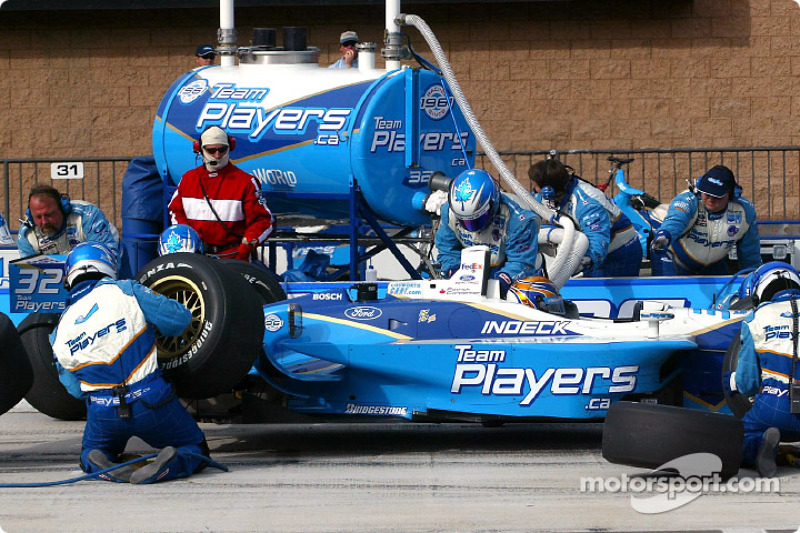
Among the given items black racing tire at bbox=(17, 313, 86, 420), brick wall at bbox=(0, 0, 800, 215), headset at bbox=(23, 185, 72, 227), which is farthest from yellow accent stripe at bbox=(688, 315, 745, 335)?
brick wall at bbox=(0, 0, 800, 215)

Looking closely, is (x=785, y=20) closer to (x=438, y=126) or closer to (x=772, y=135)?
(x=772, y=135)

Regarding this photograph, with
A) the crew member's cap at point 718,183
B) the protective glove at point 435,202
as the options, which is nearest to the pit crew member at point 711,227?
the crew member's cap at point 718,183

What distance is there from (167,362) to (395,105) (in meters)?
4.44

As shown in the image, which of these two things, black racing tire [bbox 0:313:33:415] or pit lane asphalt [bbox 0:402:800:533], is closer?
pit lane asphalt [bbox 0:402:800:533]

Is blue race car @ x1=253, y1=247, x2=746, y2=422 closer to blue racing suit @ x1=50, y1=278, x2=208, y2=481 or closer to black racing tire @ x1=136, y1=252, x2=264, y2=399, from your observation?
black racing tire @ x1=136, y1=252, x2=264, y2=399

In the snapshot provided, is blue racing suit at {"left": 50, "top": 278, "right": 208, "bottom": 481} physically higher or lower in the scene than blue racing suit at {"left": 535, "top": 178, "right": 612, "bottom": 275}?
lower

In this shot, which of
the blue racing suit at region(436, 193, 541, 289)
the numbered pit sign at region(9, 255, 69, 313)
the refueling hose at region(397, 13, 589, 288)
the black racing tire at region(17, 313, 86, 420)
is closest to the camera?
the numbered pit sign at region(9, 255, 69, 313)

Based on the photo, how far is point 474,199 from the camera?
29.9ft

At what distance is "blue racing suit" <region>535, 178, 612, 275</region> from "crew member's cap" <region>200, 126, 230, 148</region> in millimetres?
2518

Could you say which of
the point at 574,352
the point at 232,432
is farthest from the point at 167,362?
the point at 574,352

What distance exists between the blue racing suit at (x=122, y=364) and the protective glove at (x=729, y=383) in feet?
9.23

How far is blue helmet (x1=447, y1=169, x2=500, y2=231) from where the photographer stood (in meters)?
9.12

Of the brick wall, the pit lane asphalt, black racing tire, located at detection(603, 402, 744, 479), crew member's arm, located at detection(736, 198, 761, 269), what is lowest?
the pit lane asphalt

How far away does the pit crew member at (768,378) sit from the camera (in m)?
7.09
